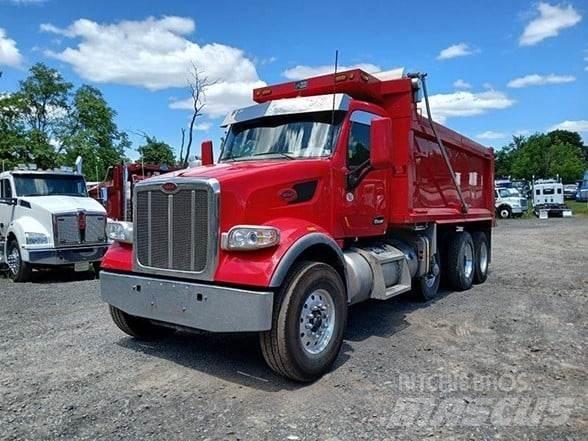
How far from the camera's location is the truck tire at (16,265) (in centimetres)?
1026

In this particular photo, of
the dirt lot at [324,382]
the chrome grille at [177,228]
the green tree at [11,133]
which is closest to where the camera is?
the dirt lot at [324,382]

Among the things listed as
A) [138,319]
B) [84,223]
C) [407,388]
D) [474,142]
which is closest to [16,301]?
[84,223]

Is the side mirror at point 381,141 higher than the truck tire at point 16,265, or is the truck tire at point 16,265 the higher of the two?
the side mirror at point 381,141

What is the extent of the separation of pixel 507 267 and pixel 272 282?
9.27 meters

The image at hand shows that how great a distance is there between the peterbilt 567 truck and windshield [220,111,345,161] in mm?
14

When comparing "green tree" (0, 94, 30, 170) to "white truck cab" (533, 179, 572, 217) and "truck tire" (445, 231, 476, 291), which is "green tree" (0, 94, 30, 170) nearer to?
"truck tire" (445, 231, 476, 291)

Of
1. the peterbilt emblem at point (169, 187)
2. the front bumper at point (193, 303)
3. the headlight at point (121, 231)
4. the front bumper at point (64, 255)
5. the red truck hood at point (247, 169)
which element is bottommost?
the front bumper at point (64, 255)

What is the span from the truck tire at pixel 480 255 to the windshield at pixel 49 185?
850 centimetres

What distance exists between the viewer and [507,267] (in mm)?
11883

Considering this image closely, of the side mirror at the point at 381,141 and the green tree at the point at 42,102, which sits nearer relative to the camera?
the side mirror at the point at 381,141

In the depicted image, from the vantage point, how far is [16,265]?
34.5ft

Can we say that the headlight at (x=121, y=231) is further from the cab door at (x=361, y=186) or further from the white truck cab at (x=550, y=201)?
the white truck cab at (x=550, y=201)

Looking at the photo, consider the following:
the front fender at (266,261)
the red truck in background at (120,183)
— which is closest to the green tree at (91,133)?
the red truck in background at (120,183)

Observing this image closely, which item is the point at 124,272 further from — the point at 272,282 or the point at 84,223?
the point at 84,223
